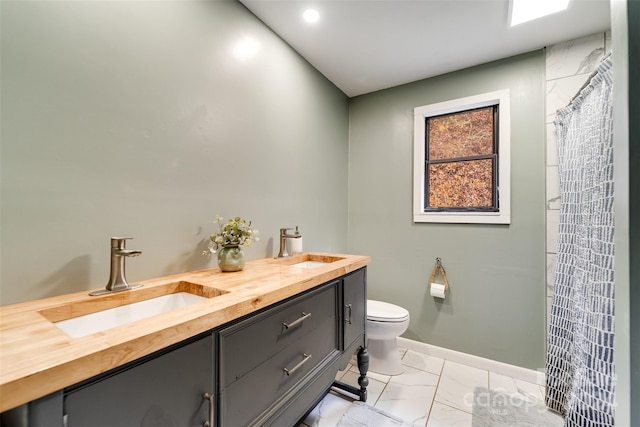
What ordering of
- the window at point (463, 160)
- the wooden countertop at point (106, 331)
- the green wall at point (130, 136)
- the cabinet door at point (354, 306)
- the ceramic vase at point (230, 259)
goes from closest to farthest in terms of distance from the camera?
the wooden countertop at point (106, 331)
the green wall at point (130, 136)
the ceramic vase at point (230, 259)
the cabinet door at point (354, 306)
the window at point (463, 160)

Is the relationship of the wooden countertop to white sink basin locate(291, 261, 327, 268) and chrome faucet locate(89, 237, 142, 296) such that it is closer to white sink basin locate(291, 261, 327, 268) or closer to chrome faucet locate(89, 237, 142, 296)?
chrome faucet locate(89, 237, 142, 296)

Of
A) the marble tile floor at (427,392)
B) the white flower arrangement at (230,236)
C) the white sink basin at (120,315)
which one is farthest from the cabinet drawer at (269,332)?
the marble tile floor at (427,392)

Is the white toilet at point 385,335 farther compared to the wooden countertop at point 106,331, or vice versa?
the white toilet at point 385,335

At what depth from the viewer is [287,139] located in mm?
2029

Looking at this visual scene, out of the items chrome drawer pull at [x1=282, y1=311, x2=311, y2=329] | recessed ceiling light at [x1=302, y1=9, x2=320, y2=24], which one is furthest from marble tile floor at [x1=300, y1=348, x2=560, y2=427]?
recessed ceiling light at [x1=302, y1=9, x2=320, y2=24]

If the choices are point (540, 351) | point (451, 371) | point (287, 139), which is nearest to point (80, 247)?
point (287, 139)

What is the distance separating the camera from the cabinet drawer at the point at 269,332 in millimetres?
869

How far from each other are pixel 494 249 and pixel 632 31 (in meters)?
1.86

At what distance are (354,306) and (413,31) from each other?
6.16ft

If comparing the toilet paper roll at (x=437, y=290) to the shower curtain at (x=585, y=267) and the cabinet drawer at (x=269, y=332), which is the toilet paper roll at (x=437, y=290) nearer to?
the shower curtain at (x=585, y=267)

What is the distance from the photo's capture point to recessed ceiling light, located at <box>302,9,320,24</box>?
5.57ft

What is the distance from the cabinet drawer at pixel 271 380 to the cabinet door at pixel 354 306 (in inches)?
8.2

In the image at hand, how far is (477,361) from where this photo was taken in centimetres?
223

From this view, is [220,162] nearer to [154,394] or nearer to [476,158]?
[154,394]
